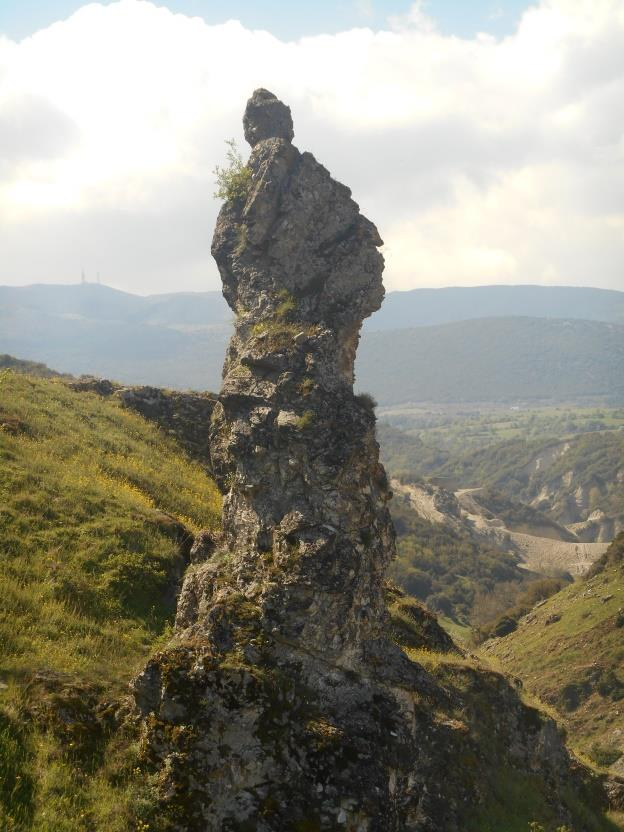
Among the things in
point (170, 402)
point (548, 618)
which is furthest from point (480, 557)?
point (170, 402)

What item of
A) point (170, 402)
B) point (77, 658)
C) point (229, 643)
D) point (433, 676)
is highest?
point (170, 402)

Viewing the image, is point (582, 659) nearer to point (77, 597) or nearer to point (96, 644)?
point (77, 597)

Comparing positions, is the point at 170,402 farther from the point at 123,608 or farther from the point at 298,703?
the point at 298,703

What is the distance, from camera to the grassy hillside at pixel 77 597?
27.3ft

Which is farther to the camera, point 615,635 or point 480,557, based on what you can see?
point 480,557

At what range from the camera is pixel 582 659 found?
3516 centimetres

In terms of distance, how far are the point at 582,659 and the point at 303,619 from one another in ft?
99.1

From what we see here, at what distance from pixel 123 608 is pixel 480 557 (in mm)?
100066

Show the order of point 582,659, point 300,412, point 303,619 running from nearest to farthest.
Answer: point 303,619, point 300,412, point 582,659

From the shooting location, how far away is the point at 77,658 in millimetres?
10859

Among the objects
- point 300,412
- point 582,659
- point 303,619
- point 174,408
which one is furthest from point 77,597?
point 582,659

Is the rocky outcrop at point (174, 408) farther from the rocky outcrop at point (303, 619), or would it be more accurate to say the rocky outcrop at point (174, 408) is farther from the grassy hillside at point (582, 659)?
the grassy hillside at point (582, 659)

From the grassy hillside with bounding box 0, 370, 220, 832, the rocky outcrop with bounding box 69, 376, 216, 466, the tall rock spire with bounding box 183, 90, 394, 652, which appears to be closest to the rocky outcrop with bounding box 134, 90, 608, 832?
the tall rock spire with bounding box 183, 90, 394, 652

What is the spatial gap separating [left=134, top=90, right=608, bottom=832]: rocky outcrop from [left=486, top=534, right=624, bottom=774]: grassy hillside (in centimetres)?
1461
